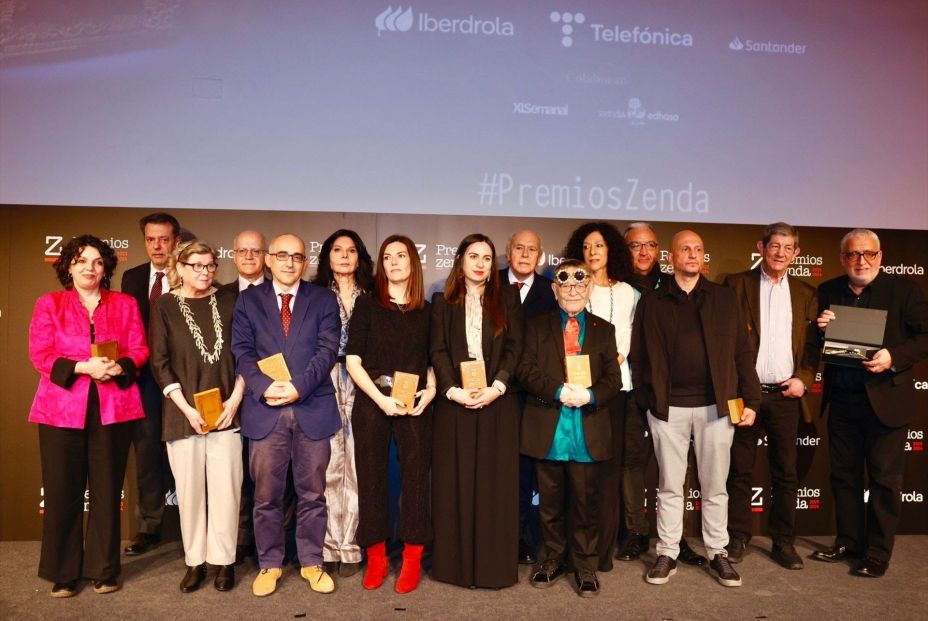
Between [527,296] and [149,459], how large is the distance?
243cm

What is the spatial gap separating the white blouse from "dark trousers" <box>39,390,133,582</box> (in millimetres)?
2519

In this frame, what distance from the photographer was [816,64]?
458cm

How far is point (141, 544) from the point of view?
384cm

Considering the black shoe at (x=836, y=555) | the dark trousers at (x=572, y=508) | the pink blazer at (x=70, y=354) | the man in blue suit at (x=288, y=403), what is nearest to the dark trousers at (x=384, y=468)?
the man in blue suit at (x=288, y=403)

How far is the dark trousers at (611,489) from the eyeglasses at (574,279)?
675 mm

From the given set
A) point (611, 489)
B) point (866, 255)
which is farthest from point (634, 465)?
point (866, 255)

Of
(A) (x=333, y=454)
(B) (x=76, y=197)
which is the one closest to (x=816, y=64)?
(A) (x=333, y=454)

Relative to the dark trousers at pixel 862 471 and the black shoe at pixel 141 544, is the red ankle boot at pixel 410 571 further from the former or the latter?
the dark trousers at pixel 862 471

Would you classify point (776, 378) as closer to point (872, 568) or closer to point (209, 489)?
point (872, 568)

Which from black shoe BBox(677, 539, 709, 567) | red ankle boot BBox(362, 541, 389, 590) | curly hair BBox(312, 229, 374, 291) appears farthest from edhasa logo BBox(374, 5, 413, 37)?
black shoe BBox(677, 539, 709, 567)

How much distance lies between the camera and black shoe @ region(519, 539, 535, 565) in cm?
370

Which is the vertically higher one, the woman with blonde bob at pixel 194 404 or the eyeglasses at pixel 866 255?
the eyeglasses at pixel 866 255

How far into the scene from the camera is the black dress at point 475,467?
3.24 meters

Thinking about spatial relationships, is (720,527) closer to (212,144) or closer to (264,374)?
(264,374)
